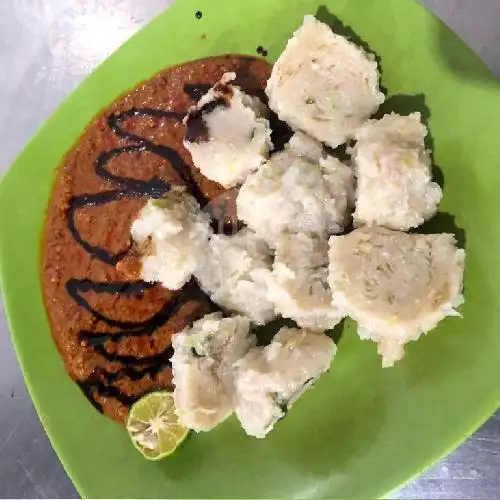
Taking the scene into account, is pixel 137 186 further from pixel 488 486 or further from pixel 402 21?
pixel 488 486

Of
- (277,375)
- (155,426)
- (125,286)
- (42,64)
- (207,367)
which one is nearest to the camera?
(277,375)

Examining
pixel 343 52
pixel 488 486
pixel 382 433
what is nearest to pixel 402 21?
pixel 343 52

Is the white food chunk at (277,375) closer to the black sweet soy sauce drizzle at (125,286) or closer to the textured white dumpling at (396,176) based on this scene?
the black sweet soy sauce drizzle at (125,286)

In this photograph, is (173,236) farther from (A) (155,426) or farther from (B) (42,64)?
(B) (42,64)

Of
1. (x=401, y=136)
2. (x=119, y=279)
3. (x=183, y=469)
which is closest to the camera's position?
(x=401, y=136)

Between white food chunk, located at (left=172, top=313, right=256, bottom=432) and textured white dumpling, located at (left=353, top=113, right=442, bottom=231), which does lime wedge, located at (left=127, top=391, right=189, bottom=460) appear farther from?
textured white dumpling, located at (left=353, top=113, right=442, bottom=231)

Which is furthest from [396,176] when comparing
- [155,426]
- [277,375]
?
[155,426]
